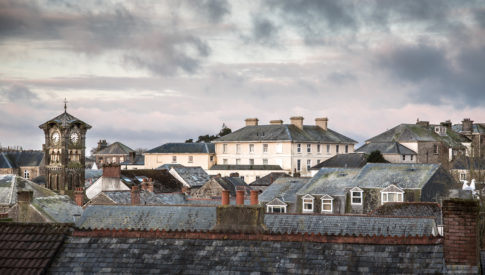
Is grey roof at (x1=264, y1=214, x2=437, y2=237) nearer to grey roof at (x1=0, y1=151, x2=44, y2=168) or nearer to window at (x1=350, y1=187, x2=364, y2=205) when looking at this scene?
window at (x1=350, y1=187, x2=364, y2=205)

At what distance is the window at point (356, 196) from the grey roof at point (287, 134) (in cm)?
5661

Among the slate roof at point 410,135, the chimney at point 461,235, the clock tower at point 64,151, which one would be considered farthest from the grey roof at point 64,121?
the chimney at point 461,235

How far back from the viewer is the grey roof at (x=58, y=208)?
4402 cm

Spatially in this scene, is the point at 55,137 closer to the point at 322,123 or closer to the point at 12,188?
the point at 12,188

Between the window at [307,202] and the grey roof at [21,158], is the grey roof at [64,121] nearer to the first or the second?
the window at [307,202]

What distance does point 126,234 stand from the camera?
703 inches

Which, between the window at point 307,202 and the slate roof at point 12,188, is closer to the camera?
the slate roof at point 12,188

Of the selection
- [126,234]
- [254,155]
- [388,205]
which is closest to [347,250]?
[126,234]

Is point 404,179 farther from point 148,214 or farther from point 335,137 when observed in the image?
point 335,137

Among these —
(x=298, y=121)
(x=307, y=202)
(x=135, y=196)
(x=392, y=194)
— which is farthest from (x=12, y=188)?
(x=298, y=121)

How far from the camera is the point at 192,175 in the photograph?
92.1 metres

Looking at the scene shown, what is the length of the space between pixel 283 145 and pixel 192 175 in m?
28.7

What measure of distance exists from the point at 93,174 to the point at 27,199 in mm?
66257

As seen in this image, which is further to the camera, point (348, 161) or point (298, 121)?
point (298, 121)
